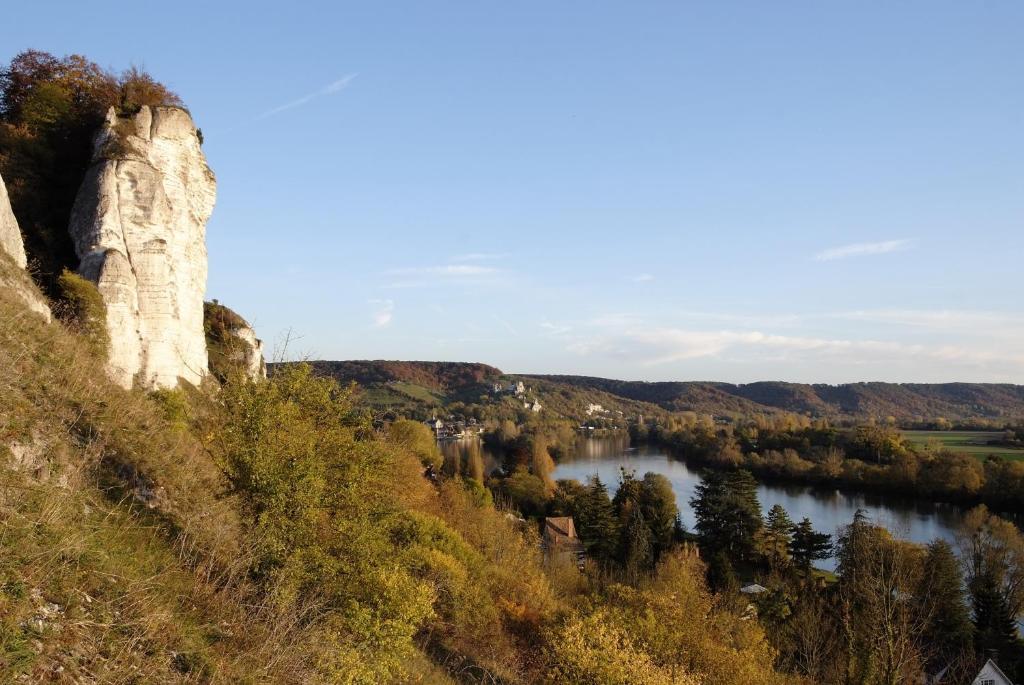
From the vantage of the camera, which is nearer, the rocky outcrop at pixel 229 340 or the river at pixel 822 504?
the rocky outcrop at pixel 229 340

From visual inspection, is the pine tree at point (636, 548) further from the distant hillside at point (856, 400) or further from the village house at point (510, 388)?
the distant hillside at point (856, 400)

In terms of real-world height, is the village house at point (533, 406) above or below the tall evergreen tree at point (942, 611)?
above

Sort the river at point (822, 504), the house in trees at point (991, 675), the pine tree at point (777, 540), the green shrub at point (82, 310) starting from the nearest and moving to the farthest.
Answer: the green shrub at point (82, 310), the house in trees at point (991, 675), the pine tree at point (777, 540), the river at point (822, 504)

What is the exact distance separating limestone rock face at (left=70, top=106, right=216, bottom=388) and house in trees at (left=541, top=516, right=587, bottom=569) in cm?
1825

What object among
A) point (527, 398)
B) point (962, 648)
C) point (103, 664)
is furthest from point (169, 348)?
point (527, 398)

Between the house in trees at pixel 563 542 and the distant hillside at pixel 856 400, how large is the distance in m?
141

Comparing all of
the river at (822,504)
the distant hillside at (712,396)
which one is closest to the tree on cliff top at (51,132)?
the river at (822,504)

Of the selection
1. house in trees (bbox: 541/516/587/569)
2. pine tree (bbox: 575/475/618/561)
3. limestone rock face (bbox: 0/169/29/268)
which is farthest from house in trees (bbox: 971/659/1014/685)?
limestone rock face (bbox: 0/169/29/268)

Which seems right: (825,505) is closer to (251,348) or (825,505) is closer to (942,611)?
(942,611)

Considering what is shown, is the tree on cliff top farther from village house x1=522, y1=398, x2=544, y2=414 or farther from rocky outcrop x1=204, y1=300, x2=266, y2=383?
village house x1=522, y1=398, x2=544, y2=414

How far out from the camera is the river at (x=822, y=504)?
41.8m

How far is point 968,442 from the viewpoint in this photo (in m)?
82.4

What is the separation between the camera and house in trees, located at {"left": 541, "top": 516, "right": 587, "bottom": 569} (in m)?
30.0

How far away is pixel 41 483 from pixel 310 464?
15.1 ft
